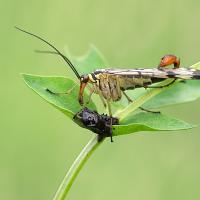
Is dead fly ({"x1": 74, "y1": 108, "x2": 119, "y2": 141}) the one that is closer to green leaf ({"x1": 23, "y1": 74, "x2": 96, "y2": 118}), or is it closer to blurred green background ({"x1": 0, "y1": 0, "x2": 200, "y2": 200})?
green leaf ({"x1": 23, "y1": 74, "x2": 96, "y2": 118})

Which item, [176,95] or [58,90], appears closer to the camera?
[58,90]

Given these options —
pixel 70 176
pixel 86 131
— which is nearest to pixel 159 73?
pixel 70 176

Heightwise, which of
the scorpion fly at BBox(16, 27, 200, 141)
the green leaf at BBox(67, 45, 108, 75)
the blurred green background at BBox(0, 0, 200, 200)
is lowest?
the blurred green background at BBox(0, 0, 200, 200)

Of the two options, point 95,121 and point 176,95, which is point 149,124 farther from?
point 176,95

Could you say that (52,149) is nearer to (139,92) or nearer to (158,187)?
(158,187)

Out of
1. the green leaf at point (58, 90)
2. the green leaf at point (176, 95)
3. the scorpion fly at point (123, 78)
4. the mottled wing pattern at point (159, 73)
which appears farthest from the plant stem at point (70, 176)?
the scorpion fly at point (123, 78)

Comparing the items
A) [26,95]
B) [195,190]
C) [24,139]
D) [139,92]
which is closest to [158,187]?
[195,190]

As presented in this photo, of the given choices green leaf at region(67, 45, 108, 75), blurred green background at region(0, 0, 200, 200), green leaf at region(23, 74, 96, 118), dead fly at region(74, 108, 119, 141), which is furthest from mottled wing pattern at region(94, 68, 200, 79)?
blurred green background at region(0, 0, 200, 200)
